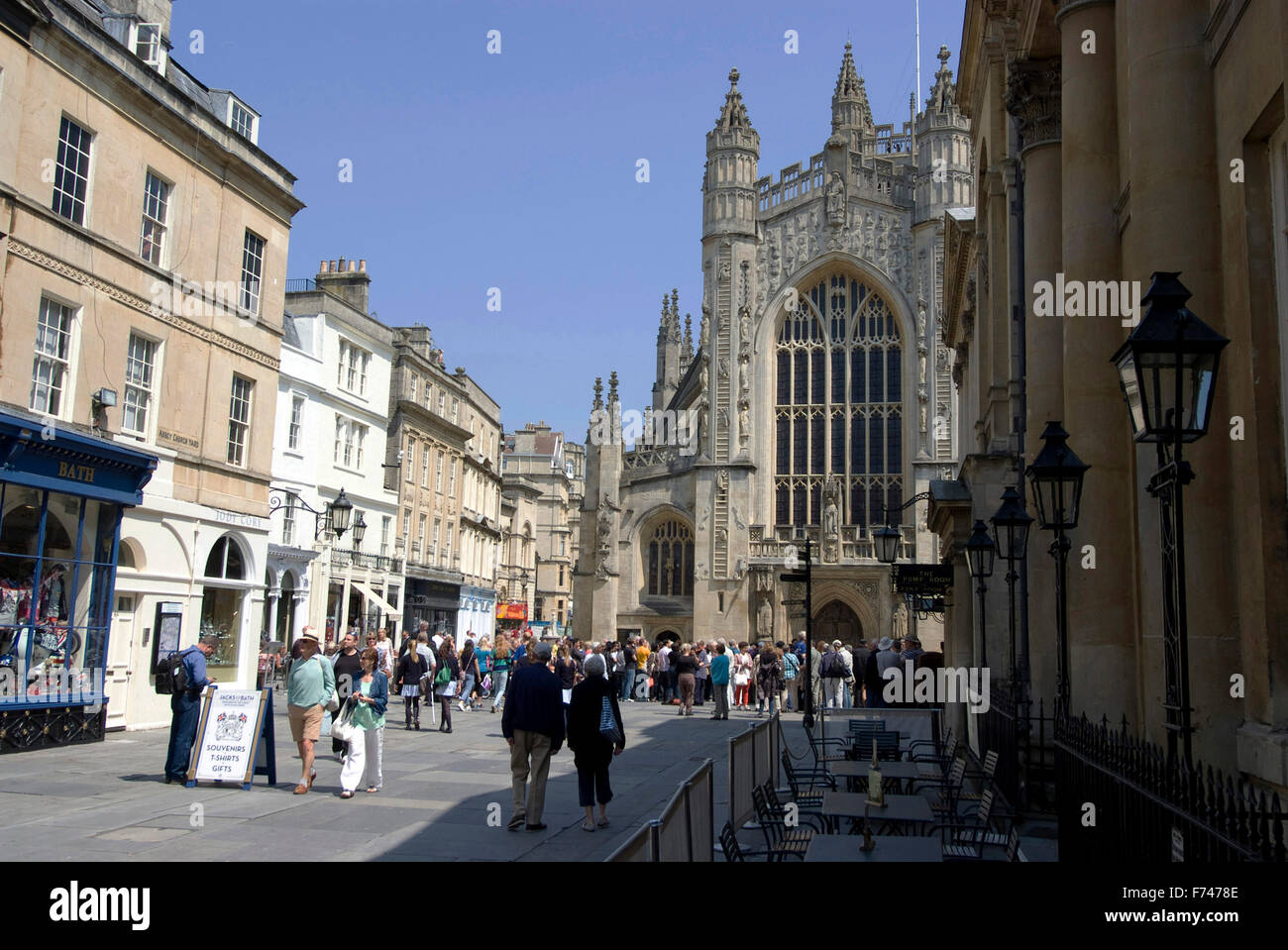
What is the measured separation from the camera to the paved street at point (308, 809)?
28.7 ft

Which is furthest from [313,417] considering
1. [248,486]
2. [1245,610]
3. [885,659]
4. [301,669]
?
[1245,610]

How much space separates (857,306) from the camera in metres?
44.3

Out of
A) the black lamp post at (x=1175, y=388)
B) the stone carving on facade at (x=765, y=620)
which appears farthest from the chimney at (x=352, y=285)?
the black lamp post at (x=1175, y=388)

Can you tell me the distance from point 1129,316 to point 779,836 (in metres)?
4.99

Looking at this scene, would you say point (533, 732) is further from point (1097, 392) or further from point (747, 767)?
point (1097, 392)

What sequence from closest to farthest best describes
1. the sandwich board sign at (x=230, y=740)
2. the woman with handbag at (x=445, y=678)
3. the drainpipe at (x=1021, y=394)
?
the sandwich board sign at (x=230, y=740)
the drainpipe at (x=1021, y=394)
the woman with handbag at (x=445, y=678)

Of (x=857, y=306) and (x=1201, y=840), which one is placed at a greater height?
(x=857, y=306)

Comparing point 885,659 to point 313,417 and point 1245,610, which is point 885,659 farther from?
point 313,417

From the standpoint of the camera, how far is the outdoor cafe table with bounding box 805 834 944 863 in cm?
660

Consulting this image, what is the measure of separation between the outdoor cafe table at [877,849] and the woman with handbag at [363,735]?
5928mm

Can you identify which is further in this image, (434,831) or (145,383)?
(145,383)

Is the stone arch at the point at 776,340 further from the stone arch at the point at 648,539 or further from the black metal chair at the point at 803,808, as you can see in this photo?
the black metal chair at the point at 803,808
